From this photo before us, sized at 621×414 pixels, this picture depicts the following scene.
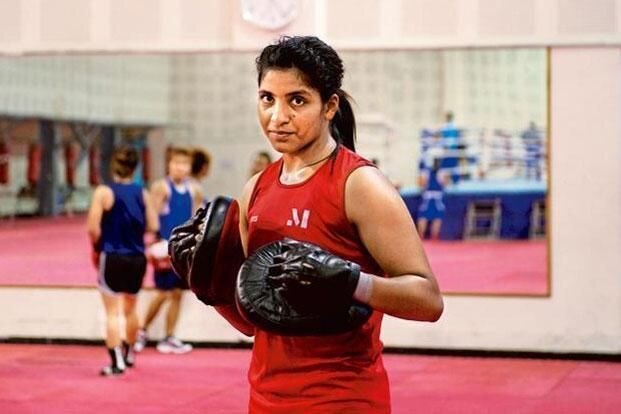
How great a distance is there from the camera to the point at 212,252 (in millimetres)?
2182

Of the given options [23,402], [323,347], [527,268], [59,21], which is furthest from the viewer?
[527,268]

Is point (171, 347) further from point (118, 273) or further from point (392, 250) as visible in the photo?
point (392, 250)

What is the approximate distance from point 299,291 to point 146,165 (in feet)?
59.7

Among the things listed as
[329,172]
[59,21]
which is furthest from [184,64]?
[329,172]

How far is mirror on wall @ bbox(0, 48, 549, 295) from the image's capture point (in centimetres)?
1269

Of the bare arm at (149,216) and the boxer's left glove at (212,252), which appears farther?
the bare arm at (149,216)

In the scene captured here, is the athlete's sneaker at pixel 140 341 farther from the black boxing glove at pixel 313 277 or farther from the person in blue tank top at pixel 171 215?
the black boxing glove at pixel 313 277

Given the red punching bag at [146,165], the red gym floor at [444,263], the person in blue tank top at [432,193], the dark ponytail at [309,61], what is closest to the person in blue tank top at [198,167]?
the red gym floor at [444,263]

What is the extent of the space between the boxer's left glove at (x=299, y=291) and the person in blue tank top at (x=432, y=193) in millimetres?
11114

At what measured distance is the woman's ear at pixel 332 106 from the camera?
2.14 m

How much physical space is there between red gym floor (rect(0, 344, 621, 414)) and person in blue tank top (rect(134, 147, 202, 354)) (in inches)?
11.2

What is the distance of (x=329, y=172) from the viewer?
83.4 inches

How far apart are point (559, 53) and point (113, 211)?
2955mm

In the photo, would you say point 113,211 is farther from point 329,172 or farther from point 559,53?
point 329,172
